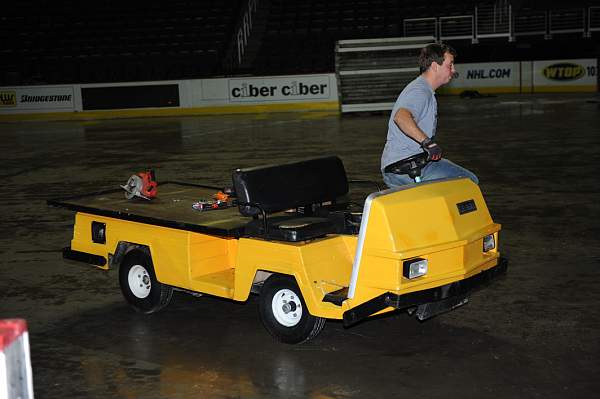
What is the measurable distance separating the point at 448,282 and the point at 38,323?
9.20ft

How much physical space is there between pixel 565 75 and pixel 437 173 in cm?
2508

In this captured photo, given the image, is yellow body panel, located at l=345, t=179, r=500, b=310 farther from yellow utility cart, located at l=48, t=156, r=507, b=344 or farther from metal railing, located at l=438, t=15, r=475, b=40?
metal railing, located at l=438, t=15, r=475, b=40

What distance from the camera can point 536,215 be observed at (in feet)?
30.6

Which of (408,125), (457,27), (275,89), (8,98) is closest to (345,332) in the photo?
(408,125)

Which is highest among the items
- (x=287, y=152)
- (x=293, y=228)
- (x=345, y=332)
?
(x=293, y=228)

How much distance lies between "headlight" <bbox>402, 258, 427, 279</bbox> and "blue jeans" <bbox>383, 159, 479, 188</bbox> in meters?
1.01

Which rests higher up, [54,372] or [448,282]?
[448,282]

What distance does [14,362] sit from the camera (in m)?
2.37

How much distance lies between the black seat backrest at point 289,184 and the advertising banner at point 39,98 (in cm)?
2279

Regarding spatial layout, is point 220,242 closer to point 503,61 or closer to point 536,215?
point 536,215

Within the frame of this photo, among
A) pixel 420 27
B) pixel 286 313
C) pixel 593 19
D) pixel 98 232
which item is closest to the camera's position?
pixel 286 313

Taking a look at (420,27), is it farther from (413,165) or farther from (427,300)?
(427,300)

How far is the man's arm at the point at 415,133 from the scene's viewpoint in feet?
18.2

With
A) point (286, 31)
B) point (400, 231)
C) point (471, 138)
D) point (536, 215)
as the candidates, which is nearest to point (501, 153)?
point (471, 138)
